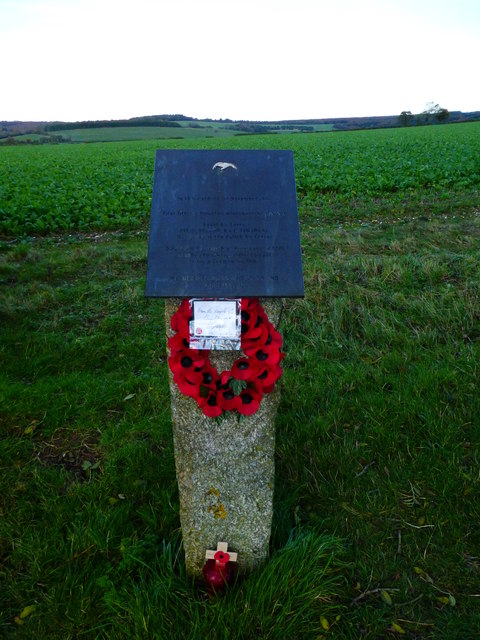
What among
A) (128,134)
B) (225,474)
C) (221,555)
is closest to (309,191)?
(225,474)

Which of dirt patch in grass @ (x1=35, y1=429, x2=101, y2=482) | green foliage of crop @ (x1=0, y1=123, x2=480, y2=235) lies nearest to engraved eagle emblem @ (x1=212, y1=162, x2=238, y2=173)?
dirt patch in grass @ (x1=35, y1=429, x2=101, y2=482)

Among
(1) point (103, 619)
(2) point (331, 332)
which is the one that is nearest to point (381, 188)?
(2) point (331, 332)

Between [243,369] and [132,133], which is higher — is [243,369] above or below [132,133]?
below

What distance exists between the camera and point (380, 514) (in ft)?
9.22

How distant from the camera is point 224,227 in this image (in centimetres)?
224

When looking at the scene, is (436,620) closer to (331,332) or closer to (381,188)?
(331,332)

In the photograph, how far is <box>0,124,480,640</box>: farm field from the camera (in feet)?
7.48

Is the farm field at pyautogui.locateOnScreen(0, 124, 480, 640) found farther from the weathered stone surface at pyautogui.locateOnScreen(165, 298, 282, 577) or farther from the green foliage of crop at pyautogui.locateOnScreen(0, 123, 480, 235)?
the green foliage of crop at pyautogui.locateOnScreen(0, 123, 480, 235)

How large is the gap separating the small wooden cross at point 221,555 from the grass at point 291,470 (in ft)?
0.43

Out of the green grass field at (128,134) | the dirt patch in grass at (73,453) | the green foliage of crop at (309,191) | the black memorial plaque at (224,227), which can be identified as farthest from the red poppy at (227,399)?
the green grass field at (128,134)

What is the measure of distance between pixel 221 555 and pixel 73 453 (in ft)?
4.92

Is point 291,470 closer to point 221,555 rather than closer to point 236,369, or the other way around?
point 221,555

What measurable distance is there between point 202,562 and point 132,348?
2.57 metres

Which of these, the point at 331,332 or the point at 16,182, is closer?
the point at 331,332
